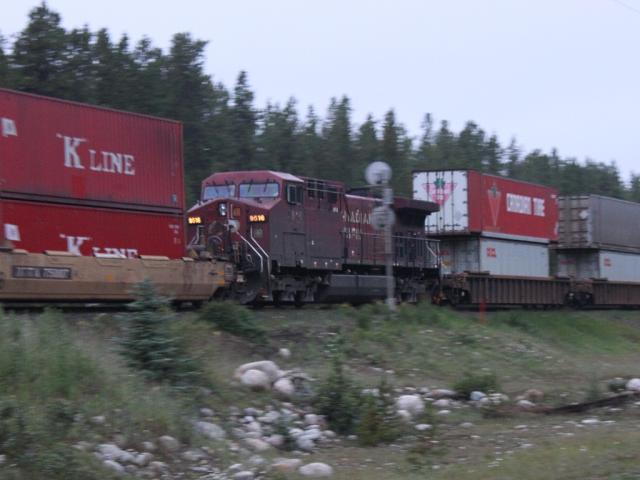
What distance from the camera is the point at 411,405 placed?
13570 mm

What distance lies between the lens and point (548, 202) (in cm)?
3609

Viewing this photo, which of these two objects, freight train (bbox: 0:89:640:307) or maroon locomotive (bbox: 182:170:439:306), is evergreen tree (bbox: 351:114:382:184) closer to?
freight train (bbox: 0:89:640:307)

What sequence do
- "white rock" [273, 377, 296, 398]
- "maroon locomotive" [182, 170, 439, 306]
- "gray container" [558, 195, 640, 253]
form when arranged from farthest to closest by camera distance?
"gray container" [558, 195, 640, 253]
"maroon locomotive" [182, 170, 439, 306]
"white rock" [273, 377, 296, 398]

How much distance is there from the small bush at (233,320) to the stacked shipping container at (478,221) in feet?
52.6

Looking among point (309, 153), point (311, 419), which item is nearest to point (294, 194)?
point (311, 419)

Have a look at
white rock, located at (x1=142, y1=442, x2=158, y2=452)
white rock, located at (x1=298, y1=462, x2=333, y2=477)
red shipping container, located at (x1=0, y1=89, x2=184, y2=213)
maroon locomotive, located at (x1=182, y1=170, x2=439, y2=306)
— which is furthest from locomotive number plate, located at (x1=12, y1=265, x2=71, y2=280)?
white rock, located at (x1=298, y1=462, x2=333, y2=477)

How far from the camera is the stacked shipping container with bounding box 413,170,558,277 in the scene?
101 feet

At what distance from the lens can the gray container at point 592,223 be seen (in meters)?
37.8

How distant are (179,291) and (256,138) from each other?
1687 inches

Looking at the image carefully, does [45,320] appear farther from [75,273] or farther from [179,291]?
[179,291]

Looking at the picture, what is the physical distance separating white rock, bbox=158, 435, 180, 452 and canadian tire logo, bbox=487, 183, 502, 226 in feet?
75.5

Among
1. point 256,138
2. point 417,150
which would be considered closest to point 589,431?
point 256,138

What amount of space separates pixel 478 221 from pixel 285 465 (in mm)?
21705

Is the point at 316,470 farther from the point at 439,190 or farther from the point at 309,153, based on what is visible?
the point at 309,153
